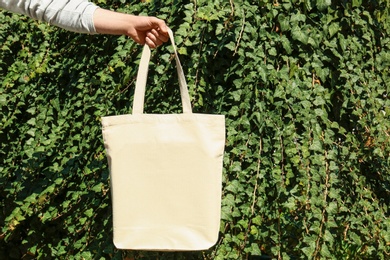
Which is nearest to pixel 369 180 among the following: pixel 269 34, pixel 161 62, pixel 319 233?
pixel 319 233

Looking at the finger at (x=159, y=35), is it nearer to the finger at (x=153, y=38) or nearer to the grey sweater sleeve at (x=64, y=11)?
the finger at (x=153, y=38)

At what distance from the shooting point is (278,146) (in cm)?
226

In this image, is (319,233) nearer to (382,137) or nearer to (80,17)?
(382,137)

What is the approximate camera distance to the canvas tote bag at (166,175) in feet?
6.07

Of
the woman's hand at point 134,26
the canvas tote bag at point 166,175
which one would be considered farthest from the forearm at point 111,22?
the canvas tote bag at point 166,175

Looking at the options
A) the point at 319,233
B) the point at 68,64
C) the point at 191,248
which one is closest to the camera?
the point at 191,248

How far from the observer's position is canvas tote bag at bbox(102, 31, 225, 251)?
185 cm

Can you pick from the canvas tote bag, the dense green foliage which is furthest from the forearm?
the dense green foliage

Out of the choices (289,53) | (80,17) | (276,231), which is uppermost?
(80,17)

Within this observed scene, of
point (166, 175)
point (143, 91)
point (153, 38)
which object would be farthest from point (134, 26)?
point (166, 175)

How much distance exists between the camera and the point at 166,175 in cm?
187

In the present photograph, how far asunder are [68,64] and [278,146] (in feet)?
3.91

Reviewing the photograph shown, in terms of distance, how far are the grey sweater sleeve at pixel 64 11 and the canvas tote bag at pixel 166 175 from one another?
0.68 ft

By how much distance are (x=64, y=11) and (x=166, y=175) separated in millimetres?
575
